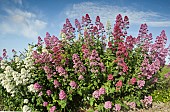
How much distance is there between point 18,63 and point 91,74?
2.09 metres

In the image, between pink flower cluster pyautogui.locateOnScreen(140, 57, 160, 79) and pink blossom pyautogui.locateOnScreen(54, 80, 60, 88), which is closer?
pink blossom pyautogui.locateOnScreen(54, 80, 60, 88)

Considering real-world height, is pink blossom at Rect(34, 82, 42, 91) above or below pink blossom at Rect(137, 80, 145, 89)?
above

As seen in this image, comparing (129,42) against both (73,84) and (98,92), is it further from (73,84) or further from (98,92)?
(73,84)

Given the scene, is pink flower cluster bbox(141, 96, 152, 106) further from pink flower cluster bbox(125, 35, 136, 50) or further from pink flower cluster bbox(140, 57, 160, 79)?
pink flower cluster bbox(125, 35, 136, 50)

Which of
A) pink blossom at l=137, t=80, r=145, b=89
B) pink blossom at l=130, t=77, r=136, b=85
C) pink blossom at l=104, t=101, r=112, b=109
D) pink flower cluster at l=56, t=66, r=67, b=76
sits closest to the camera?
pink flower cluster at l=56, t=66, r=67, b=76

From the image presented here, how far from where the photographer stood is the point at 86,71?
6.36 m

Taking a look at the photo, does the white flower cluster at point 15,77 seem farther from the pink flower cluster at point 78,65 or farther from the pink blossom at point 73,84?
the pink flower cluster at point 78,65

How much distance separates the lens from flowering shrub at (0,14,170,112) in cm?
611

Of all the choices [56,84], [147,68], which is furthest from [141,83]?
[56,84]

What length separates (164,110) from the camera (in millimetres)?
6887

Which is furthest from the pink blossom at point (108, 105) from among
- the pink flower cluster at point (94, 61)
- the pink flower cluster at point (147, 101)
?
the pink flower cluster at point (147, 101)

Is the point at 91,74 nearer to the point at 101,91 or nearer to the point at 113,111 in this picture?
the point at 101,91

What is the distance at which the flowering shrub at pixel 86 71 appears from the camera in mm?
6105

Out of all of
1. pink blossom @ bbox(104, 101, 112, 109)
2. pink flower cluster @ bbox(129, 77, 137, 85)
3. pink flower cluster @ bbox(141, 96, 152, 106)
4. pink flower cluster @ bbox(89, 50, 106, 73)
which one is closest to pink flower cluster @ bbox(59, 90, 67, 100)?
pink flower cluster @ bbox(89, 50, 106, 73)
